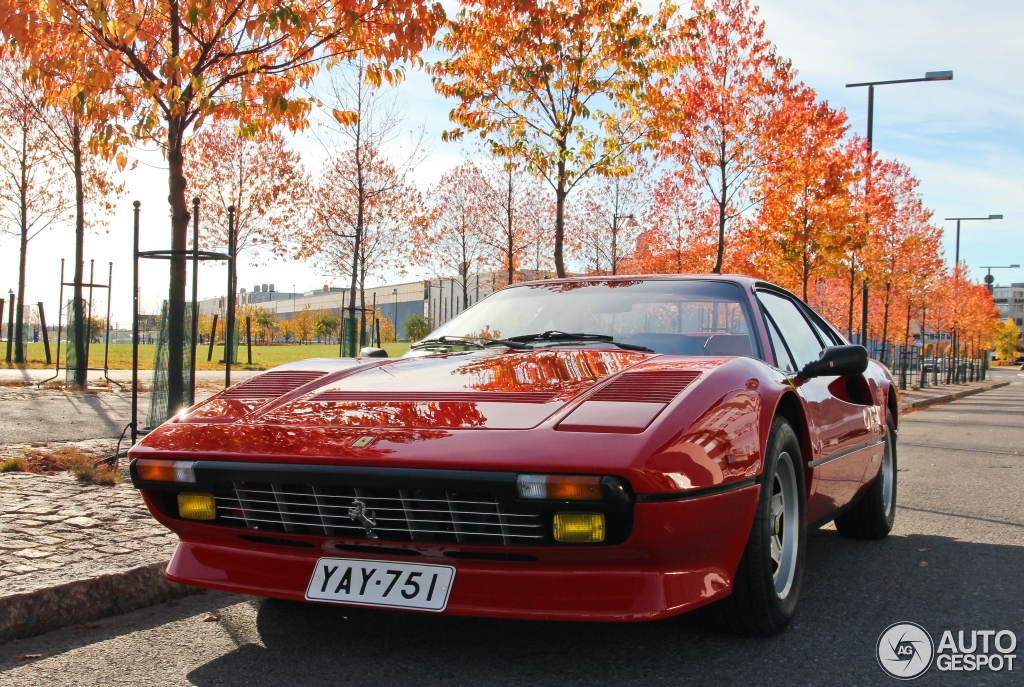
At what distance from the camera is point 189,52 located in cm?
727

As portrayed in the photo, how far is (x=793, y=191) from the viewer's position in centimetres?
1680

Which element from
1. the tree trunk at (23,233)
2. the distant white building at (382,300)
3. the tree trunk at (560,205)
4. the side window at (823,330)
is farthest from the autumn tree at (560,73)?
the distant white building at (382,300)

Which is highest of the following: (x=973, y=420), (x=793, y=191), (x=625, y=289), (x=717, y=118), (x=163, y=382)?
(x=717, y=118)

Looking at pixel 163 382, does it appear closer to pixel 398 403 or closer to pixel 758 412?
pixel 398 403

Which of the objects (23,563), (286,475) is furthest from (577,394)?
(23,563)

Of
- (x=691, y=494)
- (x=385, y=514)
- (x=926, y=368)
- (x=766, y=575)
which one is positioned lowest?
(x=926, y=368)

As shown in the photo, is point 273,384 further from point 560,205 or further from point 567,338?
point 560,205

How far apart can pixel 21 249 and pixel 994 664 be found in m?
22.7

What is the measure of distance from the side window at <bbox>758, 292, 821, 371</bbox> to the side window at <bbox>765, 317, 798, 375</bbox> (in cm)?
7

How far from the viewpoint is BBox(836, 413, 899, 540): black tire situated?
4.84m

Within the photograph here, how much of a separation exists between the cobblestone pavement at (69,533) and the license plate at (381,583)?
4.25 feet

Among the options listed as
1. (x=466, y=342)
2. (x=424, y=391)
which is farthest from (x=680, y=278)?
(x=424, y=391)

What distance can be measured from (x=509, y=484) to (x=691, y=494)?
0.50 m

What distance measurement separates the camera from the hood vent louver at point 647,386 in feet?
8.93
